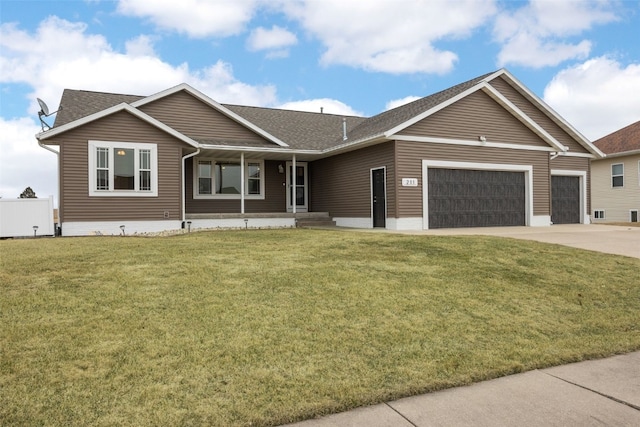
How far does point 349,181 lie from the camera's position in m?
17.8

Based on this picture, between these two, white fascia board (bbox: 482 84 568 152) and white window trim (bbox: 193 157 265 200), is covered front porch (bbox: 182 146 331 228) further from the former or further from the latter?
white fascia board (bbox: 482 84 568 152)

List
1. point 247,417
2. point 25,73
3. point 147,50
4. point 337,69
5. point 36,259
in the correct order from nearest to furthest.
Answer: point 247,417 → point 36,259 → point 25,73 → point 147,50 → point 337,69

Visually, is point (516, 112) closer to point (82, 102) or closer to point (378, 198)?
point (378, 198)

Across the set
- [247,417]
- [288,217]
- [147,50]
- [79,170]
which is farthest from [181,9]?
[247,417]

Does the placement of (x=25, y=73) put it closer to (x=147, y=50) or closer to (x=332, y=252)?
(x=147, y=50)

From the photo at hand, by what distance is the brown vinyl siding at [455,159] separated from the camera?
50.1ft

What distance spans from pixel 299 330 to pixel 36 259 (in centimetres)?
532

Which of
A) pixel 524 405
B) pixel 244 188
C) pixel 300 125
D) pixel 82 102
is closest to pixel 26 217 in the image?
pixel 82 102

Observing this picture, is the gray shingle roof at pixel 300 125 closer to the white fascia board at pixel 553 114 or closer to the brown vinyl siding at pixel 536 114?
the brown vinyl siding at pixel 536 114

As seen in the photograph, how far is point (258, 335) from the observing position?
430 cm

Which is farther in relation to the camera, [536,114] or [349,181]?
[536,114]

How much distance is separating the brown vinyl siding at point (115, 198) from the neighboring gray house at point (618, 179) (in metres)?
23.1

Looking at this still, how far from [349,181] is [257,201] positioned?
4.03 metres

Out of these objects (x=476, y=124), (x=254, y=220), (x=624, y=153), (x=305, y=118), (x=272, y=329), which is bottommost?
(x=272, y=329)
